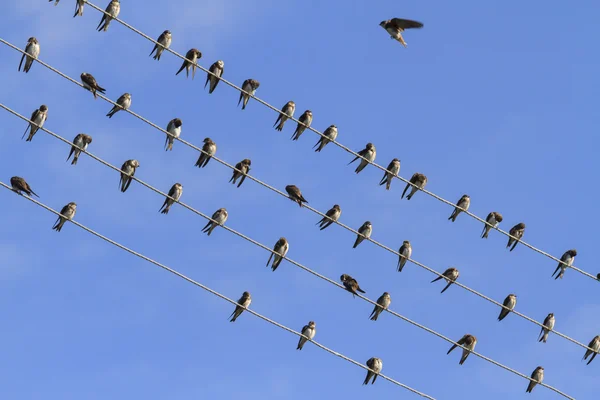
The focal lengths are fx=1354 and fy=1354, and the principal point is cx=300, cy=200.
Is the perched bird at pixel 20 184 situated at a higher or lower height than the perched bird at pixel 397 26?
lower

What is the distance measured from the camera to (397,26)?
19.3 metres

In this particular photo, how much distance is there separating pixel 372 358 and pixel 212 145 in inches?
182

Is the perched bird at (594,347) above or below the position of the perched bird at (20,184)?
above

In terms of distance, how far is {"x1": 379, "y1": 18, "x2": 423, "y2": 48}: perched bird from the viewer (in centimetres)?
1895

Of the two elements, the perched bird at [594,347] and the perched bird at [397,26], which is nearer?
the perched bird at [397,26]

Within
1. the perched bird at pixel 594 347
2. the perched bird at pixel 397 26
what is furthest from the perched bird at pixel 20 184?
the perched bird at pixel 594 347

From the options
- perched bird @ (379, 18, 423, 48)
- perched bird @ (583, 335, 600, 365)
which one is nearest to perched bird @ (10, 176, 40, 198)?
perched bird @ (379, 18, 423, 48)

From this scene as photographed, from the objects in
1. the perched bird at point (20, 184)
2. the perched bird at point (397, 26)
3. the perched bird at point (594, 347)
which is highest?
the perched bird at point (397, 26)

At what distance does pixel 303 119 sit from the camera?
24.0 metres

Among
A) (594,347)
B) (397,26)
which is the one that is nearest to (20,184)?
(397,26)

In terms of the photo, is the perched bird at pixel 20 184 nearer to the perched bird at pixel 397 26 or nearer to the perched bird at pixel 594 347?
the perched bird at pixel 397 26

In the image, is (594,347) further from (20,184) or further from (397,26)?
(20,184)

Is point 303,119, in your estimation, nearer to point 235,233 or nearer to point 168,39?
point 168,39

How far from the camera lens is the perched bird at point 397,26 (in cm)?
1895
